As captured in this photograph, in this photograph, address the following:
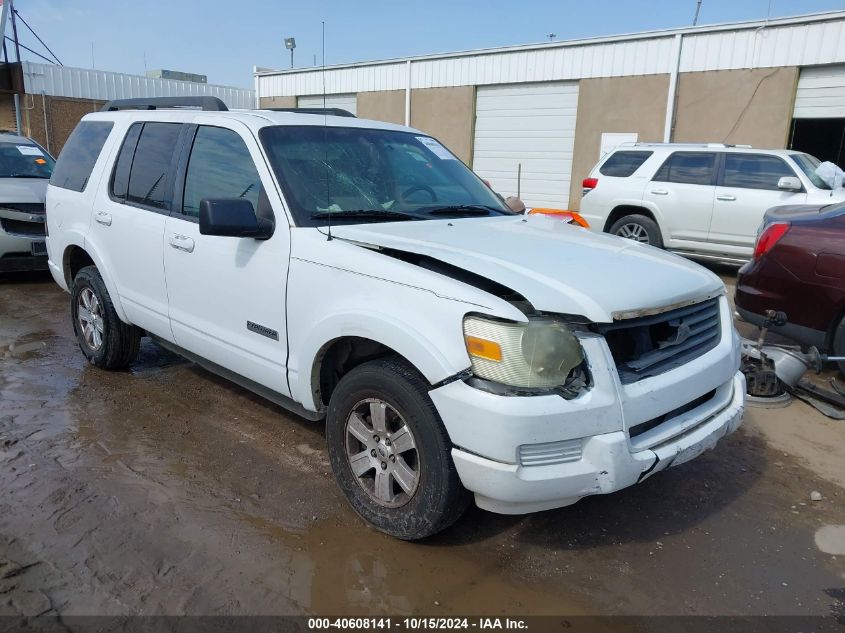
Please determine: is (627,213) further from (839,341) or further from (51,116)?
(51,116)

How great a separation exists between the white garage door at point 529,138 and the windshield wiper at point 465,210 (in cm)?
1232

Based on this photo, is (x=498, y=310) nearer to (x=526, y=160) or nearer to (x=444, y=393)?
(x=444, y=393)

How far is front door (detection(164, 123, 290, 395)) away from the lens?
3.46 meters

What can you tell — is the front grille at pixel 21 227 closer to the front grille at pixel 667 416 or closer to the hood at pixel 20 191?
the hood at pixel 20 191

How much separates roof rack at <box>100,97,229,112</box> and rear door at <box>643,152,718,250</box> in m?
7.52

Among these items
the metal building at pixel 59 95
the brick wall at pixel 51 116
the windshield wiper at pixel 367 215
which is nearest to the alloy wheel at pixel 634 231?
the windshield wiper at pixel 367 215

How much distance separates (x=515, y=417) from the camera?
2.44m

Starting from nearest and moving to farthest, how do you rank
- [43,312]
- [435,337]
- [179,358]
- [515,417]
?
[515,417] < [435,337] < [179,358] < [43,312]

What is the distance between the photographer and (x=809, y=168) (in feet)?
31.0

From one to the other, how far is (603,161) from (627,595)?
942cm

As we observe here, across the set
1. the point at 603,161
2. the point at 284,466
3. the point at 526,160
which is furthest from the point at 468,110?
the point at 284,466

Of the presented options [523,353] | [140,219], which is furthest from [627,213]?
[523,353]

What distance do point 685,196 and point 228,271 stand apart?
27.0 feet

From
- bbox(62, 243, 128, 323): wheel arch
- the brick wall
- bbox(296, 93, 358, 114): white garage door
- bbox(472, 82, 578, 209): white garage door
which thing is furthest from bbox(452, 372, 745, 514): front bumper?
the brick wall
